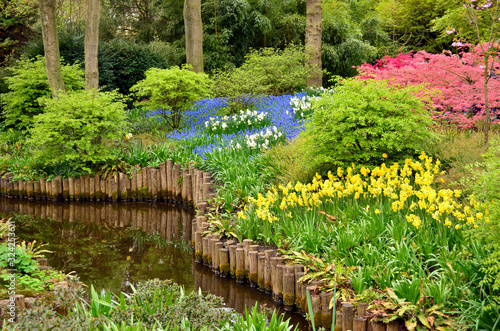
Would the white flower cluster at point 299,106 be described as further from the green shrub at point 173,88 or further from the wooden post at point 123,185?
the wooden post at point 123,185

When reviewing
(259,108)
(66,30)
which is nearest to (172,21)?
(66,30)

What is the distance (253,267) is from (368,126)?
8.23 ft

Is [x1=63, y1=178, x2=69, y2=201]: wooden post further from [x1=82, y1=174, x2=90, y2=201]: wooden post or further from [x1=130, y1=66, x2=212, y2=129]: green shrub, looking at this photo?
[x1=130, y1=66, x2=212, y2=129]: green shrub

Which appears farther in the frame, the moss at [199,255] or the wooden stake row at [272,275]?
the moss at [199,255]

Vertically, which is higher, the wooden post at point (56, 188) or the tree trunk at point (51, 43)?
the tree trunk at point (51, 43)

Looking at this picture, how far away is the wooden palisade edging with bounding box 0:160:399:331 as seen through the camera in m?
4.45

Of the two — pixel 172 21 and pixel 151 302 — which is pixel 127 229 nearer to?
pixel 151 302

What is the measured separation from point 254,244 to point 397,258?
72.7 inches

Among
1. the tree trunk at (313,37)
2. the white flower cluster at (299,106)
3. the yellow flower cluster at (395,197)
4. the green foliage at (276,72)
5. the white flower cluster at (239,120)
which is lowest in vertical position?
the yellow flower cluster at (395,197)

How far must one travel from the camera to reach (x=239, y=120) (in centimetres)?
1040

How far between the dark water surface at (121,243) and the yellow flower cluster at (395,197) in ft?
3.79

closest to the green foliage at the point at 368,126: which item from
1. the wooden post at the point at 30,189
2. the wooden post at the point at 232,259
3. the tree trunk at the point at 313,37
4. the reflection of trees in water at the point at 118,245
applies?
the wooden post at the point at 232,259

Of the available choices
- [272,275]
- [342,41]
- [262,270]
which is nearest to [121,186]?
[262,270]

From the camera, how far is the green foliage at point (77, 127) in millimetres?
9156
